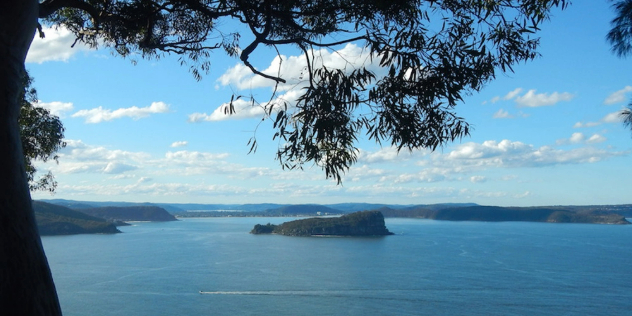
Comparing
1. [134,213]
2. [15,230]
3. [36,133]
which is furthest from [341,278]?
[134,213]

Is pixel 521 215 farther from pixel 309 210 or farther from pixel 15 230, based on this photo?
pixel 15 230

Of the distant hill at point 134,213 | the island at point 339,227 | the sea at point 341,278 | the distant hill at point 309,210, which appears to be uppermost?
the distant hill at point 309,210

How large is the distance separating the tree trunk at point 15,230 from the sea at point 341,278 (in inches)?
837

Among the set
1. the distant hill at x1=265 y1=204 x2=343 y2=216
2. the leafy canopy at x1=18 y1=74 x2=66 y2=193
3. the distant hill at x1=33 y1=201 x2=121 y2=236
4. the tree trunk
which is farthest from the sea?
the distant hill at x1=265 y1=204 x2=343 y2=216

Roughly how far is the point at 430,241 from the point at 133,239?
102 feet

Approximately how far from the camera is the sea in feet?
79.4

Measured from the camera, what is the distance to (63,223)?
2345 inches

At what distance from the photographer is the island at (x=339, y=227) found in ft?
206

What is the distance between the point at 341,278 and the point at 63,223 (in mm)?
39820

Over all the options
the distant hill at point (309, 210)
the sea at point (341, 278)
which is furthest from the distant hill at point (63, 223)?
the distant hill at point (309, 210)

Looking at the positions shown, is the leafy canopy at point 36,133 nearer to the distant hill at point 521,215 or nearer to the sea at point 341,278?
the sea at point 341,278

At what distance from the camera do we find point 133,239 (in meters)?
57.7

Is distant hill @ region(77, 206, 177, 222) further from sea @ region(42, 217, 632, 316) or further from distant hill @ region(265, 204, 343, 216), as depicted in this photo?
sea @ region(42, 217, 632, 316)

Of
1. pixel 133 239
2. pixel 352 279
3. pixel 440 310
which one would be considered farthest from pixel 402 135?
pixel 133 239
